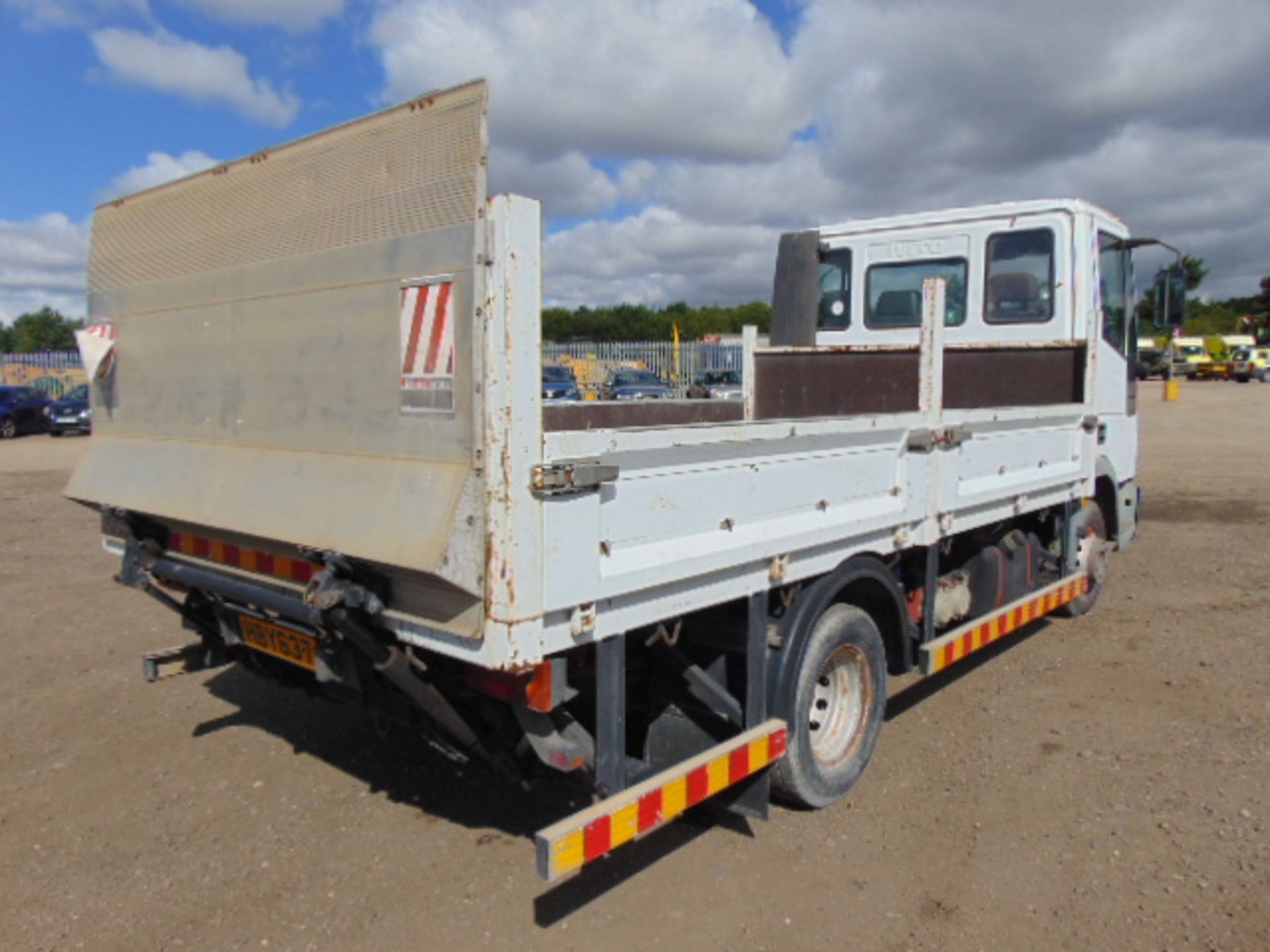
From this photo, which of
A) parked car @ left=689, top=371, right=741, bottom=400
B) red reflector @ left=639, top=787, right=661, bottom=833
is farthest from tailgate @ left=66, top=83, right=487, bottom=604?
parked car @ left=689, top=371, right=741, bottom=400

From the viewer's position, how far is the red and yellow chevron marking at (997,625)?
186 inches

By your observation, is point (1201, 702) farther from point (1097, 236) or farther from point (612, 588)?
point (612, 588)

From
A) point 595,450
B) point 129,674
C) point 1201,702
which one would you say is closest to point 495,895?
point 595,450

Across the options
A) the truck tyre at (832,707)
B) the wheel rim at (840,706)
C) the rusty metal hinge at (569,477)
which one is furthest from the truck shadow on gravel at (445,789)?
the rusty metal hinge at (569,477)

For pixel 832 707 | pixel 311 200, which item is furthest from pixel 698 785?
pixel 311 200

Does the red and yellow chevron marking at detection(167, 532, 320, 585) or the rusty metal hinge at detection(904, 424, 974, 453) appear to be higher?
the rusty metal hinge at detection(904, 424, 974, 453)

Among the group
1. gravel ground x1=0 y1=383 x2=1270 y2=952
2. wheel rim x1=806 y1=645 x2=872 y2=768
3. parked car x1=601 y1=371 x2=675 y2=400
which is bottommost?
gravel ground x1=0 y1=383 x2=1270 y2=952

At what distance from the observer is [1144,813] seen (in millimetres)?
4066

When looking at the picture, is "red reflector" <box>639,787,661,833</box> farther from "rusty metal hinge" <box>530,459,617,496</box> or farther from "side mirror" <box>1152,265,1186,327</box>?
"side mirror" <box>1152,265,1186,327</box>

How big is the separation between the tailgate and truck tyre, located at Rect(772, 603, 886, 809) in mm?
1662

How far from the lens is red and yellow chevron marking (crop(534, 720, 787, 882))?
279 cm

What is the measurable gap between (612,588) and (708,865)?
1.39 m

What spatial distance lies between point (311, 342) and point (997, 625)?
384cm

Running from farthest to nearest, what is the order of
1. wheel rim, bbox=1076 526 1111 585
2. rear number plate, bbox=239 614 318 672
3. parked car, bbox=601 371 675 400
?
parked car, bbox=601 371 675 400 < wheel rim, bbox=1076 526 1111 585 < rear number plate, bbox=239 614 318 672
